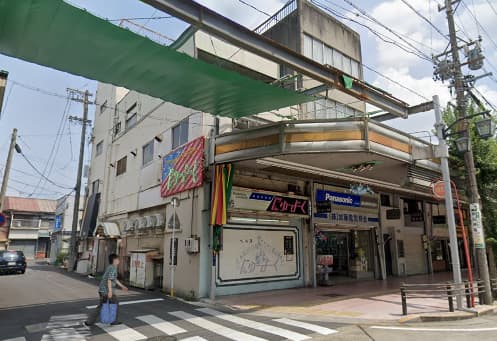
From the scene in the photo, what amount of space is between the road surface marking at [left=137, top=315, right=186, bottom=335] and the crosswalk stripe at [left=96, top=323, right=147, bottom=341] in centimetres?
57

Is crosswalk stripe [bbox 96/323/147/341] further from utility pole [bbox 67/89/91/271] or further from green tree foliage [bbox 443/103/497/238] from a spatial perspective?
utility pole [bbox 67/89/91/271]

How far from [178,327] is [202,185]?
566 cm

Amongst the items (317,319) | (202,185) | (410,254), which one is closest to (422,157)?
(317,319)

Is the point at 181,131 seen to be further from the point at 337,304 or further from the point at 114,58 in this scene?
the point at 337,304

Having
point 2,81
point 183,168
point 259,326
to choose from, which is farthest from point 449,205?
point 2,81

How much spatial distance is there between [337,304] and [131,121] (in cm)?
1672

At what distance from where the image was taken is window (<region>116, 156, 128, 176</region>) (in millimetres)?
21408

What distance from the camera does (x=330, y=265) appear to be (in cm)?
1664

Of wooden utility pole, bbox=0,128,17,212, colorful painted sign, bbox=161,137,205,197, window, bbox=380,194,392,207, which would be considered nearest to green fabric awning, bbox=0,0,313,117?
colorful painted sign, bbox=161,137,205,197

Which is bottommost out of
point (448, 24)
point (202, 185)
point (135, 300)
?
point (135, 300)

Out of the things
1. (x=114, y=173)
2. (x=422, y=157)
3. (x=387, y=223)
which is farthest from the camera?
(x=114, y=173)

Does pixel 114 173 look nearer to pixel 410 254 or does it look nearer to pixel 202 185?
pixel 202 185

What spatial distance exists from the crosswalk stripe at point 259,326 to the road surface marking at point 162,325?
1.47 m

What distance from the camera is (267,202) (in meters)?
13.8
